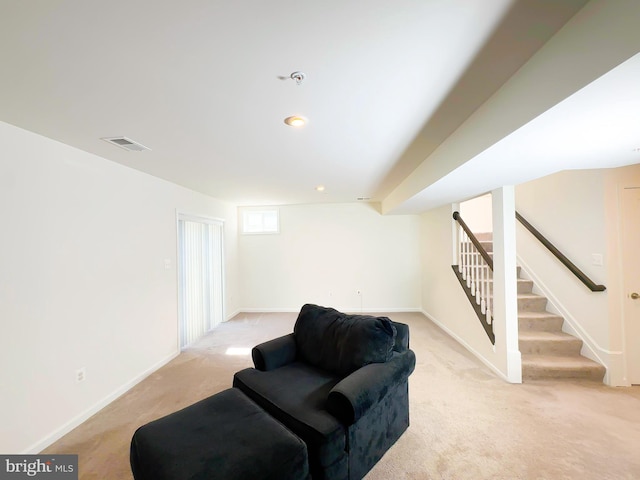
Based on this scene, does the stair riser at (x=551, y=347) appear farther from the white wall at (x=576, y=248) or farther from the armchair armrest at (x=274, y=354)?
the armchair armrest at (x=274, y=354)

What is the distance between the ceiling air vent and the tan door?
15.2ft

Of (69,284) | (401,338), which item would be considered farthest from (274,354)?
(69,284)

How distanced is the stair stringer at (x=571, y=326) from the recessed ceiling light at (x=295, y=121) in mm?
3703

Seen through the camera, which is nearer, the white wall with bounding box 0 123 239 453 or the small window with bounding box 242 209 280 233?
the white wall with bounding box 0 123 239 453

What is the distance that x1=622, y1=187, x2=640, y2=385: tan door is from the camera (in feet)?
8.29

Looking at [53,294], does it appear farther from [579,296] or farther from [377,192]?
[579,296]

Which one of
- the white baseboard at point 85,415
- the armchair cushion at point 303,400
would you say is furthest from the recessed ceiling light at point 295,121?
the white baseboard at point 85,415

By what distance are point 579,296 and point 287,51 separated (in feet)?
12.6

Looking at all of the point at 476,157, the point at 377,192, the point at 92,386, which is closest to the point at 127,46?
the point at 476,157

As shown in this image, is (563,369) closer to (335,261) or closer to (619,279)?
(619,279)

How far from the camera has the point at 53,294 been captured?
6.84 feet

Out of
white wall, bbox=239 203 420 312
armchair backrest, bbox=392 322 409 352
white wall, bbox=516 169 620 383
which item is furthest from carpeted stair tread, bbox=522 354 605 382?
white wall, bbox=239 203 420 312

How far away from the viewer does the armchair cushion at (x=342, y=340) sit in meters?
1.91

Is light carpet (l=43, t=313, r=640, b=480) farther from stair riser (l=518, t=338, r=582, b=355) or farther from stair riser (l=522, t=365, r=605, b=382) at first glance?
stair riser (l=518, t=338, r=582, b=355)
